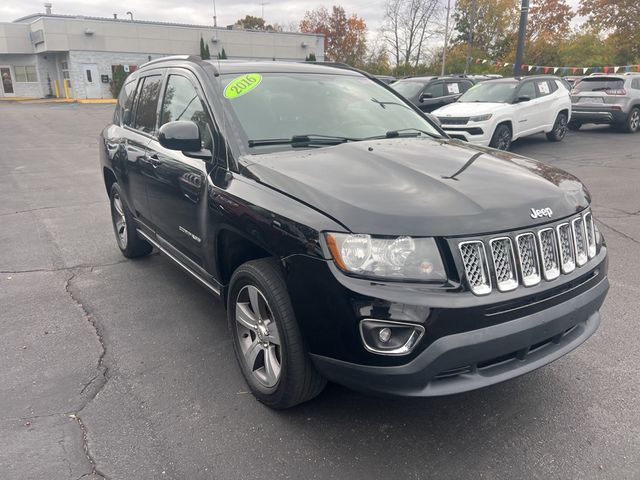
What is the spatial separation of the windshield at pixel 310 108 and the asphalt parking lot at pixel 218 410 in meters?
1.58

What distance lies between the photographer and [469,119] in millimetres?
10891

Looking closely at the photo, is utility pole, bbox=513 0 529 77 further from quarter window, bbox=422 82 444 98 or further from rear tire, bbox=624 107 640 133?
rear tire, bbox=624 107 640 133

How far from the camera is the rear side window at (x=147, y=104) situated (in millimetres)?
4266

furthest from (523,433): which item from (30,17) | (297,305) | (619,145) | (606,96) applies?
(30,17)

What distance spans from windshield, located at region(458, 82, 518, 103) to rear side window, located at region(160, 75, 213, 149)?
9704mm

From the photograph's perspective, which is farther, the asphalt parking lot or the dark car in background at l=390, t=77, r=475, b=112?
the dark car in background at l=390, t=77, r=475, b=112

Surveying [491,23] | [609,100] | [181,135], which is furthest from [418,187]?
[491,23]

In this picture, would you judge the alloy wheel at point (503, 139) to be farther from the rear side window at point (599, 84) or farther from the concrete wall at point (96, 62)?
the concrete wall at point (96, 62)

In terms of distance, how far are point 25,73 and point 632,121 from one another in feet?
144

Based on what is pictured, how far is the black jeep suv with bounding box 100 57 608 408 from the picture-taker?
226 centimetres

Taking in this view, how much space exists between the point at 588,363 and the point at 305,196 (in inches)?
86.2

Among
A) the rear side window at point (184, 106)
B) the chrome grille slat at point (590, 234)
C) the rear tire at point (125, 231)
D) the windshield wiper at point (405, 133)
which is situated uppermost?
the rear side window at point (184, 106)

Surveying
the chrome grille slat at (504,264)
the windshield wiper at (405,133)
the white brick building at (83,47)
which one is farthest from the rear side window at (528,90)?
the white brick building at (83,47)

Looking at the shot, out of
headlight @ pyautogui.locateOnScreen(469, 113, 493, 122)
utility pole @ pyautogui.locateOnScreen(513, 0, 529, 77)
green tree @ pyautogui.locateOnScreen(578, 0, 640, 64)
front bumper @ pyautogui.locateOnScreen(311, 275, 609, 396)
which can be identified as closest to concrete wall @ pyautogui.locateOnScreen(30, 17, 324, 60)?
green tree @ pyautogui.locateOnScreen(578, 0, 640, 64)
